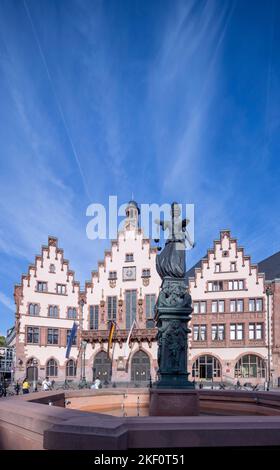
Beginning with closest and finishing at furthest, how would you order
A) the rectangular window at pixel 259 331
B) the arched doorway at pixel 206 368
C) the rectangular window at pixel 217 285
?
the rectangular window at pixel 259 331 < the arched doorway at pixel 206 368 < the rectangular window at pixel 217 285

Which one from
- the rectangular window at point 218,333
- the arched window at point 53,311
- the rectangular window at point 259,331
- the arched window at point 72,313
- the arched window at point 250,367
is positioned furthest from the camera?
the arched window at point 72,313

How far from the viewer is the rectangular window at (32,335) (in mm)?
45375

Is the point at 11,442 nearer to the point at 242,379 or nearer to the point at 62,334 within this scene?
the point at 242,379

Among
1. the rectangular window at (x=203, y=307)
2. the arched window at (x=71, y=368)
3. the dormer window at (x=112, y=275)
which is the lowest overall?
the arched window at (x=71, y=368)

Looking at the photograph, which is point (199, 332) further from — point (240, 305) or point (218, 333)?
point (240, 305)

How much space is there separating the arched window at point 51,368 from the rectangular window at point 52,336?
1.91m

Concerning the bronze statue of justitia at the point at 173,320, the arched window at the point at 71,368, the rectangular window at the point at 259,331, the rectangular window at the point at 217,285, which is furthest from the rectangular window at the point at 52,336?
the bronze statue of justitia at the point at 173,320

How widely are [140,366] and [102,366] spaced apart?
4.13m

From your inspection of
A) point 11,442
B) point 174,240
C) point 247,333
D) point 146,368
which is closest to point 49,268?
point 146,368

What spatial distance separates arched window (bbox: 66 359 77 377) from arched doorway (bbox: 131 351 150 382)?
20.8 feet

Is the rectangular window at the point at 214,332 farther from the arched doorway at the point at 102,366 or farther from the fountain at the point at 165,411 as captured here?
the fountain at the point at 165,411

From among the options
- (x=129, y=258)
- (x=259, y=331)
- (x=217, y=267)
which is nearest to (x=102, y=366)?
(x=129, y=258)

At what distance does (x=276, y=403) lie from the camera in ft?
43.2

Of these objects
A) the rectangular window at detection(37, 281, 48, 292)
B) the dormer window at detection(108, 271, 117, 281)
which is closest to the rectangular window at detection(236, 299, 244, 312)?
the dormer window at detection(108, 271, 117, 281)
